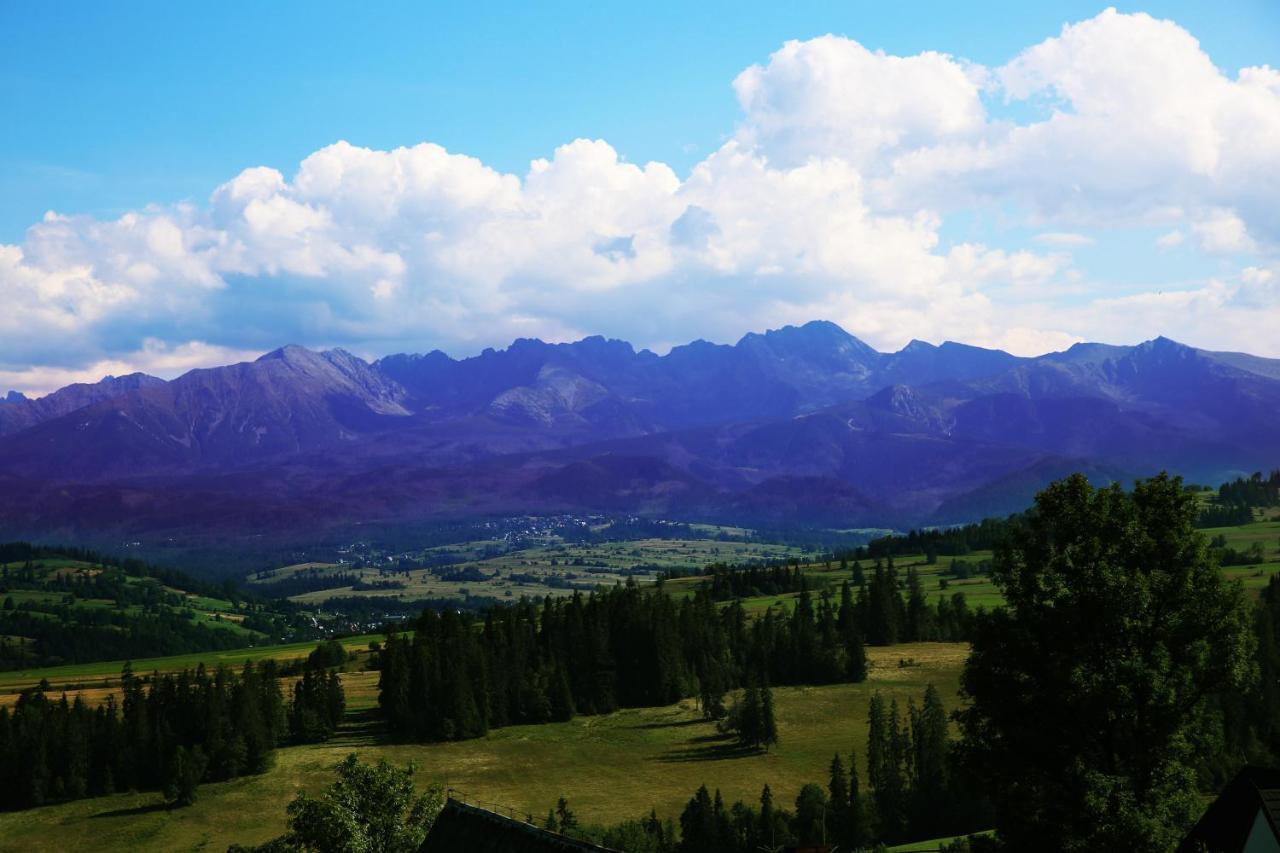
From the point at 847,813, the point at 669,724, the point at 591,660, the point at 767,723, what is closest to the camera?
the point at 847,813

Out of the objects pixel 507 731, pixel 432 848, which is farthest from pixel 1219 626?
pixel 507 731

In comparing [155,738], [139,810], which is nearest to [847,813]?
[139,810]

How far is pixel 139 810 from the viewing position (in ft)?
323

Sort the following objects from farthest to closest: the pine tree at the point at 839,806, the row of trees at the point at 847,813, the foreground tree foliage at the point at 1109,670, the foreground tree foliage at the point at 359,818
Answer: 1. the pine tree at the point at 839,806
2. the row of trees at the point at 847,813
3. the foreground tree foliage at the point at 359,818
4. the foreground tree foliage at the point at 1109,670

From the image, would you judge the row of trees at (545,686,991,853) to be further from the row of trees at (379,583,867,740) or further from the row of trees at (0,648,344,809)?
the row of trees at (0,648,344,809)

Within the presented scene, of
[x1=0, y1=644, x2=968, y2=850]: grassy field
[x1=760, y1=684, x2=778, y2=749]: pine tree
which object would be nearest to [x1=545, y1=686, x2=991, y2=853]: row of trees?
[x1=0, y1=644, x2=968, y2=850]: grassy field

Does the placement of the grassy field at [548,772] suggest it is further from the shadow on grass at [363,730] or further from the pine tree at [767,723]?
the pine tree at [767,723]

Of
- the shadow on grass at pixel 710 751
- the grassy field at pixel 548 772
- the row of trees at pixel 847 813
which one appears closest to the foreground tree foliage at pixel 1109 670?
the row of trees at pixel 847 813

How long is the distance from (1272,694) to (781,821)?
53.3m

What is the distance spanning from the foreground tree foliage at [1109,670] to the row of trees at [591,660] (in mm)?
100806

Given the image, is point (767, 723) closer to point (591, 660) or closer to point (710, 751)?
point (710, 751)

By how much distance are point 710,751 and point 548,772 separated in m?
18.3

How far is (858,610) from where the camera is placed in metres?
172

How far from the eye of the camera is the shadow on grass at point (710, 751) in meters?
110
